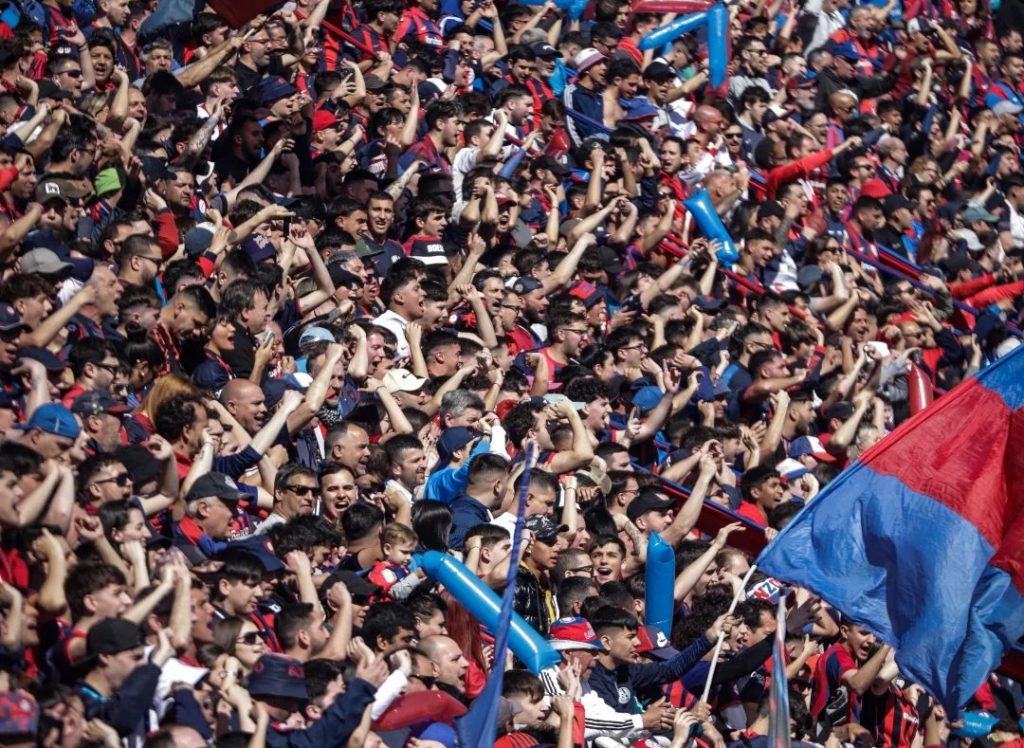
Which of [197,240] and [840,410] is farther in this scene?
[840,410]

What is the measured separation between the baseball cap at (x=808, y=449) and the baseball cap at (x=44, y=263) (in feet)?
17.8

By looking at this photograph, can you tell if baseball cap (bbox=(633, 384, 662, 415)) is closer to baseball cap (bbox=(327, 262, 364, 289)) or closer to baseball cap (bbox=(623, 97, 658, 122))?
baseball cap (bbox=(327, 262, 364, 289))

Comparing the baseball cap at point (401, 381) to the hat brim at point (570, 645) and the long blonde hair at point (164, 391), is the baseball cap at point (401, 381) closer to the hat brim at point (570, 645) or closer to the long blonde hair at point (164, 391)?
the long blonde hair at point (164, 391)

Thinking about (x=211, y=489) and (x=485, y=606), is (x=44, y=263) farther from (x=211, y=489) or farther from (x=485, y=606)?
(x=485, y=606)

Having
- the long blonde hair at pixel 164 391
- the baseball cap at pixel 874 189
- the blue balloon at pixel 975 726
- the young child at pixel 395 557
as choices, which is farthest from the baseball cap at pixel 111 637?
the baseball cap at pixel 874 189

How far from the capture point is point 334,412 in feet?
32.8

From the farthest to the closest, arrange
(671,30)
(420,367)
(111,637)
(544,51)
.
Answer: (671,30), (544,51), (420,367), (111,637)

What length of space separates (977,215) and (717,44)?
300 centimetres

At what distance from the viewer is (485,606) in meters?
8.26

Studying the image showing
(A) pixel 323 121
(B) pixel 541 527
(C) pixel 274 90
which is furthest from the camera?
(A) pixel 323 121

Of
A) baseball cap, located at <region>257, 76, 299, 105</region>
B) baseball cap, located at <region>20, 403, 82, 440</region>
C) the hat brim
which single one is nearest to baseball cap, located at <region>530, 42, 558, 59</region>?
baseball cap, located at <region>257, 76, 299, 105</region>

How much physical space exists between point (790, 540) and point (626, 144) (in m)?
6.94

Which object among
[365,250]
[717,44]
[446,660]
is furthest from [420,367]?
[717,44]

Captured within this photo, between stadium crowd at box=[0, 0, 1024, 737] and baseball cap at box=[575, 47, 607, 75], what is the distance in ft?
0.11
